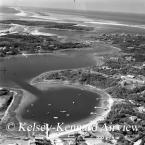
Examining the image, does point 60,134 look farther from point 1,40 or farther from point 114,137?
point 1,40

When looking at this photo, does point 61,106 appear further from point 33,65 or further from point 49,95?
point 33,65

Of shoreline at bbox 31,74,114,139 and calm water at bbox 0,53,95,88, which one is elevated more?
calm water at bbox 0,53,95,88

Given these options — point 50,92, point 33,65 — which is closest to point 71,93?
point 50,92

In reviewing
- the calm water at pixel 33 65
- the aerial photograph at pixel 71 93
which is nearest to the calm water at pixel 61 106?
the aerial photograph at pixel 71 93

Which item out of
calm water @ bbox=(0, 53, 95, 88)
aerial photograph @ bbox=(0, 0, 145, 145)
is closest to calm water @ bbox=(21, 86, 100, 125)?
aerial photograph @ bbox=(0, 0, 145, 145)

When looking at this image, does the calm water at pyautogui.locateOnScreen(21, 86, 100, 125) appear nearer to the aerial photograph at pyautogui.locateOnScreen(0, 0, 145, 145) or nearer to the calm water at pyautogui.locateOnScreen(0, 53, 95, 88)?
the aerial photograph at pyautogui.locateOnScreen(0, 0, 145, 145)

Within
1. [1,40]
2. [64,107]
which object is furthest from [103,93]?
[1,40]

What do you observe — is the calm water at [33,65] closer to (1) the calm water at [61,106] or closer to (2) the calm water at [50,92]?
(2) the calm water at [50,92]

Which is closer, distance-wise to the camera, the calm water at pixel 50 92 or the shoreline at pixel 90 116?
the shoreline at pixel 90 116

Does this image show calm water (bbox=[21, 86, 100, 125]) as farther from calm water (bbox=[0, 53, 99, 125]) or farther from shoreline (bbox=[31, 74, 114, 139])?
shoreline (bbox=[31, 74, 114, 139])

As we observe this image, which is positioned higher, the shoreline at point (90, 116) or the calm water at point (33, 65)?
the calm water at point (33, 65)

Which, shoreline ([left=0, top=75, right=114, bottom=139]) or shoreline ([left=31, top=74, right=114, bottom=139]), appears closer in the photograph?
shoreline ([left=31, top=74, right=114, bottom=139])
